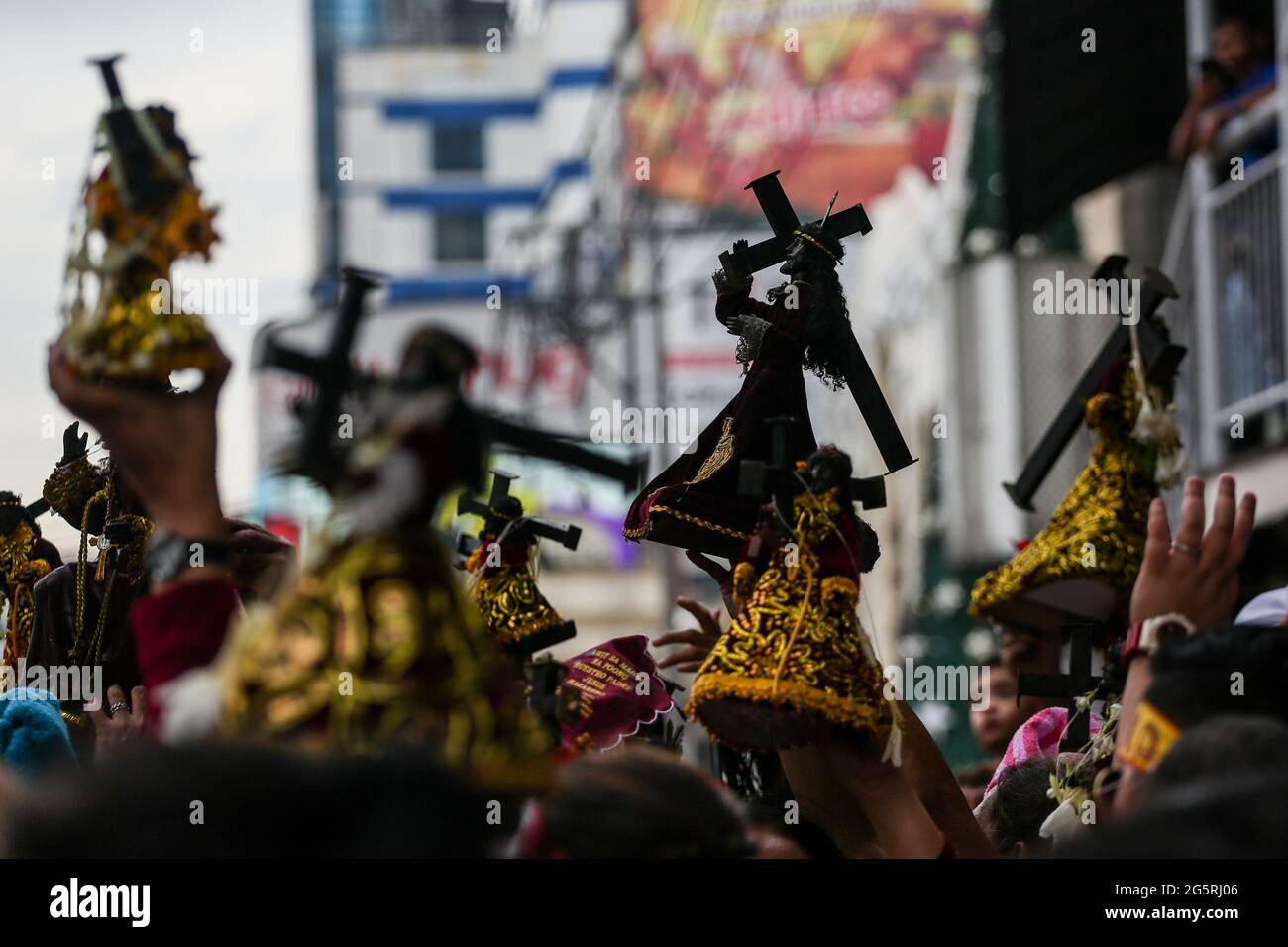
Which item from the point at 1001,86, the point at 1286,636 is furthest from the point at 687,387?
the point at 1286,636

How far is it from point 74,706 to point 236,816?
2250 millimetres

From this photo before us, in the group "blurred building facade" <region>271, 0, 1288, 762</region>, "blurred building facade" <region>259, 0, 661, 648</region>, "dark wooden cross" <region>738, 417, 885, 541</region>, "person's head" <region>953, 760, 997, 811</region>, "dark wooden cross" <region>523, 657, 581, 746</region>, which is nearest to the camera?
"dark wooden cross" <region>738, 417, 885, 541</region>

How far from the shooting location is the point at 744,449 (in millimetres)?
4090

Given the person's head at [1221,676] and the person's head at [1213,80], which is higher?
the person's head at [1213,80]

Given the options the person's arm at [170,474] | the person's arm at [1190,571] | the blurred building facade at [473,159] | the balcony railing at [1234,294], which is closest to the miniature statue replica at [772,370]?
the person's arm at [1190,571]

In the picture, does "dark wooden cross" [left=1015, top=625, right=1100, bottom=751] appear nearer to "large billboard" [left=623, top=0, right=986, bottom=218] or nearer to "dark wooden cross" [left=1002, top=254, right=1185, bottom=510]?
"dark wooden cross" [left=1002, top=254, right=1185, bottom=510]

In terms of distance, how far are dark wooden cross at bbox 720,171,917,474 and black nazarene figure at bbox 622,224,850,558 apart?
2 cm

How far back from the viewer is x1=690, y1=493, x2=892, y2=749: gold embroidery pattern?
11.5ft

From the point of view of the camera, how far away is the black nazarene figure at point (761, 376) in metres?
4.09

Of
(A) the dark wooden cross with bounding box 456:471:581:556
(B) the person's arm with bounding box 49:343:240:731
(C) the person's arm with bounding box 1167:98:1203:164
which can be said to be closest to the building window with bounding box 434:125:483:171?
(C) the person's arm with bounding box 1167:98:1203:164

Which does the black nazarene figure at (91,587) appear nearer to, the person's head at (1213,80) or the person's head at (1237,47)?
the person's head at (1213,80)

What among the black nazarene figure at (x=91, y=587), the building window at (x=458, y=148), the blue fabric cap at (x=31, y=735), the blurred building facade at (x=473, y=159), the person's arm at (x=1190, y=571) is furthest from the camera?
the building window at (x=458, y=148)

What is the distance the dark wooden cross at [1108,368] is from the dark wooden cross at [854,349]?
89 cm
